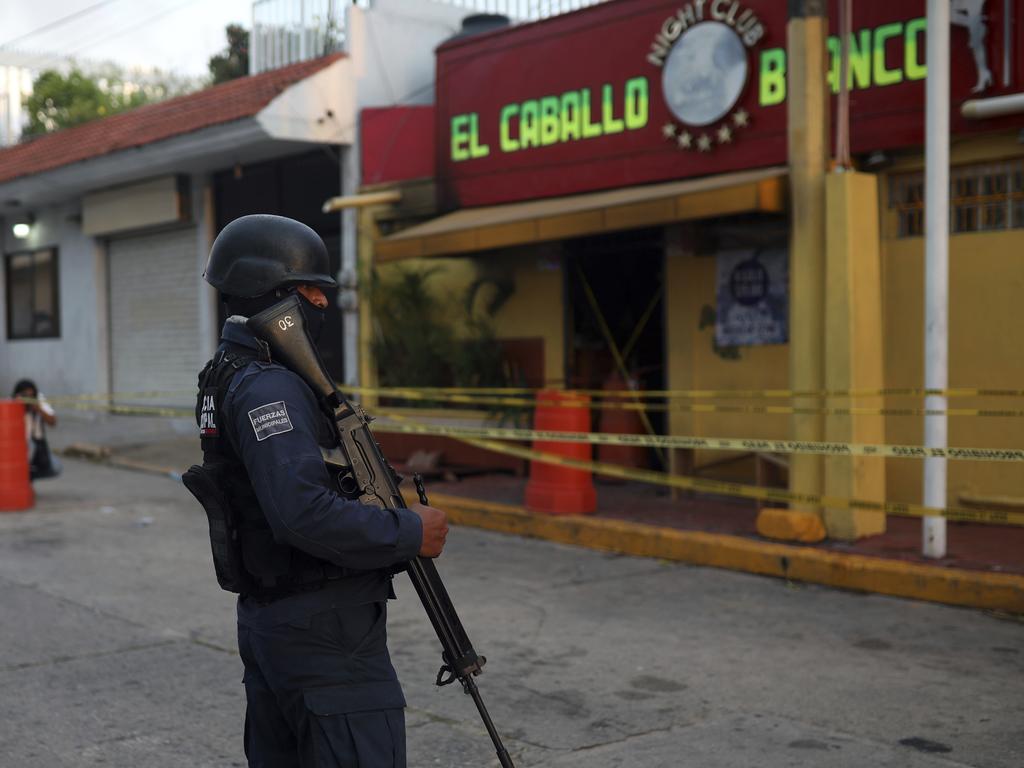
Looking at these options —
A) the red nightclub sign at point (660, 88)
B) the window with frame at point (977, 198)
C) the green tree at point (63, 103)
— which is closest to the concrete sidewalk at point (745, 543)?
the window with frame at point (977, 198)

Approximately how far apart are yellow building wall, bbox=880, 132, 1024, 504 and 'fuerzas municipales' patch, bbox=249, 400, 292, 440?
7.44 m

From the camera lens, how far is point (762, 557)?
793 centimetres

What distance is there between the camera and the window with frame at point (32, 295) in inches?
805

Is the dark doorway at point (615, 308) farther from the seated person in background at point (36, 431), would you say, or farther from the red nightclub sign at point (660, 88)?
the seated person in background at point (36, 431)

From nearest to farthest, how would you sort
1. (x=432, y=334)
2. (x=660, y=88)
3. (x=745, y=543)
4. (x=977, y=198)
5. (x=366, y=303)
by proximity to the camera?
(x=745, y=543)
(x=977, y=198)
(x=660, y=88)
(x=432, y=334)
(x=366, y=303)

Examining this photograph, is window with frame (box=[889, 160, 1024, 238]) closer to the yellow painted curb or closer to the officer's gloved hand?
the yellow painted curb

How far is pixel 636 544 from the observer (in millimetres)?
8695

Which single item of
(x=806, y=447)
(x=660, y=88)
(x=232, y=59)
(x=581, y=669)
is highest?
(x=232, y=59)

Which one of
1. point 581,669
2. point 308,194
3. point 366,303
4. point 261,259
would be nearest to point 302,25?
point 308,194

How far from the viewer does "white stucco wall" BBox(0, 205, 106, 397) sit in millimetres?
19125

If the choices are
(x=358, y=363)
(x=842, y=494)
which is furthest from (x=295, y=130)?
(x=842, y=494)

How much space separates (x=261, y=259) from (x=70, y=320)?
1837 centimetres

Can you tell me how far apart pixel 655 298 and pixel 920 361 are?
2814 mm

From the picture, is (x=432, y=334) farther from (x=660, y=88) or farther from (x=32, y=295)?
(x=32, y=295)
